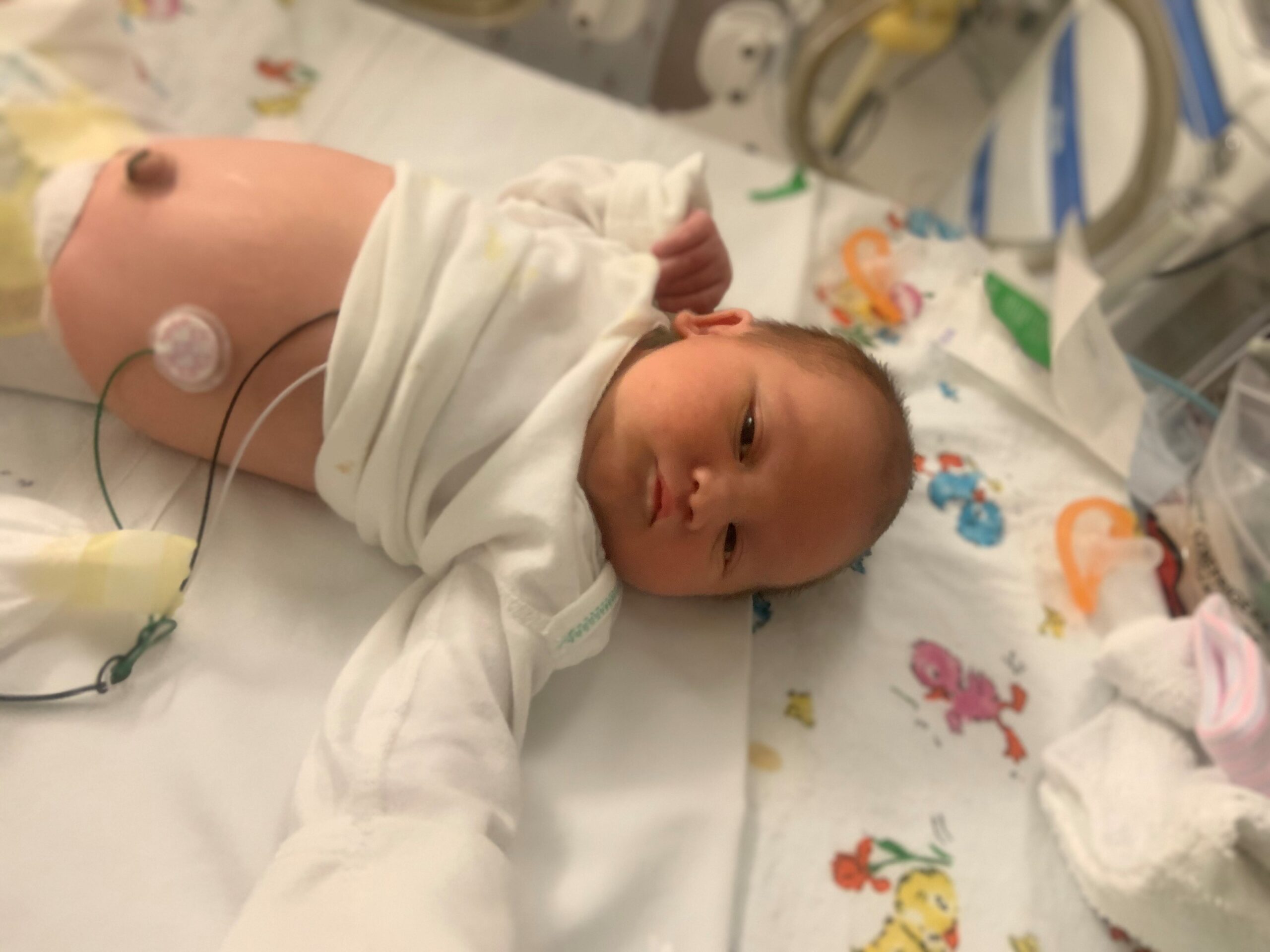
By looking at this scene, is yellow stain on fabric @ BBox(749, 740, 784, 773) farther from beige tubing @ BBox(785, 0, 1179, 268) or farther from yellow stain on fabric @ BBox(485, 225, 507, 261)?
beige tubing @ BBox(785, 0, 1179, 268)

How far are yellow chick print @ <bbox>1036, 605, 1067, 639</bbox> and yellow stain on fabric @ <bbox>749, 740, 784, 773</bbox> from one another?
1.27 ft

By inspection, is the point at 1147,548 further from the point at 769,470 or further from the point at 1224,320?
the point at 769,470

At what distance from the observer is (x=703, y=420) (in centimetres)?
76

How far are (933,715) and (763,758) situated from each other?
0.69 feet

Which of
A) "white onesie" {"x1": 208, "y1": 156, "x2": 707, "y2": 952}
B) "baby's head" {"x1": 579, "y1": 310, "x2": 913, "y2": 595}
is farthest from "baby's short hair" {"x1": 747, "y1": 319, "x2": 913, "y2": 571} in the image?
"white onesie" {"x1": 208, "y1": 156, "x2": 707, "y2": 952}

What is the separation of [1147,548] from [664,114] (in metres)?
1.37

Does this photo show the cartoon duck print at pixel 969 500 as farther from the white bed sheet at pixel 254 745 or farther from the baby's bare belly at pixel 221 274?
the baby's bare belly at pixel 221 274

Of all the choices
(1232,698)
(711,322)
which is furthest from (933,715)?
(711,322)

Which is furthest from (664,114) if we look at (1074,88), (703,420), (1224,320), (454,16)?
(703,420)

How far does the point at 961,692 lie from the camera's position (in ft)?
3.10

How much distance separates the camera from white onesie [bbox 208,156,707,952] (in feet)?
2.07

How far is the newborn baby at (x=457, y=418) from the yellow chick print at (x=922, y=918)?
0.32 meters

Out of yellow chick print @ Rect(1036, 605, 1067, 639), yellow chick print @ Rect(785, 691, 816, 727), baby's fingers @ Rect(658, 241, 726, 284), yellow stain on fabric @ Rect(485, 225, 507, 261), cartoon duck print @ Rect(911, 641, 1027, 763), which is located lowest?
yellow chick print @ Rect(785, 691, 816, 727)

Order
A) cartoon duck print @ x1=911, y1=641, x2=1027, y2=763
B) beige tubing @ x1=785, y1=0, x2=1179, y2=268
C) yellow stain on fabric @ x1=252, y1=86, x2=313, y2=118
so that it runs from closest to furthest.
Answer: cartoon duck print @ x1=911, y1=641, x2=1027, y2=763 → yellow stain on fabric @ x1=252, y1=86, x2=313, y2=118 → beige tubing @ x1=785, y1=0, x2=1179, y2=268
